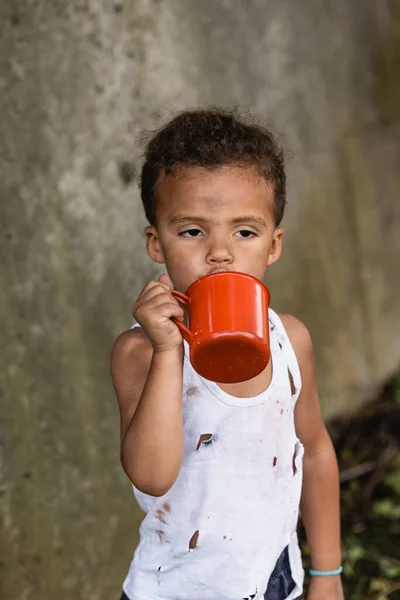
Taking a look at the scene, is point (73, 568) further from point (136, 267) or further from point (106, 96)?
point (106, 96)

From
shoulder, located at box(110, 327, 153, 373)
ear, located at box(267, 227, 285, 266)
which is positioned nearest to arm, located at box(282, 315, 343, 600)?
ear, located at box(267, 227, 285, 266)

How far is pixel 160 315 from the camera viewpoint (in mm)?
1355

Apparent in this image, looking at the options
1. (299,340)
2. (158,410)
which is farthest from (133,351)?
(299,340)

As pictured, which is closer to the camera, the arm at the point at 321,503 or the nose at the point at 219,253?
the nose at the point at 219,253

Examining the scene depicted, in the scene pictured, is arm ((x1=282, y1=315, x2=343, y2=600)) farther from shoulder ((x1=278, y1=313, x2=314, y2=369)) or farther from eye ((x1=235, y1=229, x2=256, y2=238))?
eye ((x1=235, y1=229, x2=256, y2=238))

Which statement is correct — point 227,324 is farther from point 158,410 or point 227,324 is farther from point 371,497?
point 371,497

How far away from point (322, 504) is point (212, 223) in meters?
0.82

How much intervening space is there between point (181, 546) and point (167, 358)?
0.47m

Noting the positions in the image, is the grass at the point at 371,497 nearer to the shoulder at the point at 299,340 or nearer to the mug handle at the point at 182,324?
the shoulder at the point at 299,340

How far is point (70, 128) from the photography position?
2.15m

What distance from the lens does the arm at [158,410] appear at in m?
1.37

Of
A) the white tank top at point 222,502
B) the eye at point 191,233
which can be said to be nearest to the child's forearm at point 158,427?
the white tank top at point 222,502

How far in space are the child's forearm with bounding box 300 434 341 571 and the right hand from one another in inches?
25.4

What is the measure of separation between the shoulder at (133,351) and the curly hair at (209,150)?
27 cm
